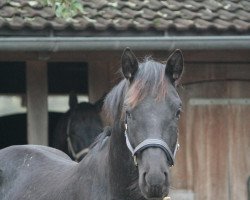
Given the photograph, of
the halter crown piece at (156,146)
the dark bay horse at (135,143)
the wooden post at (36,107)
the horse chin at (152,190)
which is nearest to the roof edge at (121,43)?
the wooden post at (36,107)

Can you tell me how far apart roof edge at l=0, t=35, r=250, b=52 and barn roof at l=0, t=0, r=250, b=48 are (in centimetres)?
11

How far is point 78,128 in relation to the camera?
1034cm

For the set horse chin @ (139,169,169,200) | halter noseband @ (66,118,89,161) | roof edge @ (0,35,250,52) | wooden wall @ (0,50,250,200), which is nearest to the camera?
horse chin @ (139,169,169,200)

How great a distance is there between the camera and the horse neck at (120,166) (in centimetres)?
573

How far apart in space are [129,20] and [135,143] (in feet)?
15.0

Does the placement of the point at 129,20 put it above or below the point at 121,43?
above

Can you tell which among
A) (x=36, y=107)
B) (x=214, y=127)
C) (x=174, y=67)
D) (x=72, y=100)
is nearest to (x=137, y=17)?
(x=72, y=100)

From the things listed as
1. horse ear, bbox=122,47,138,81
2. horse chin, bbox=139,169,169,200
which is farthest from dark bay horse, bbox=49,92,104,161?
horse chin, bbox=139,169,169,200

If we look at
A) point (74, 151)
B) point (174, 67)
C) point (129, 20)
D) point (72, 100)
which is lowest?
point (74, 151)

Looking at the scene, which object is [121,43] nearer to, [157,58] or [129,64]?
[157,58]

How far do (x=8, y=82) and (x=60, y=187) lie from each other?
15.7 ft

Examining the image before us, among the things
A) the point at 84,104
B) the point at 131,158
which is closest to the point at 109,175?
the point at 131,158

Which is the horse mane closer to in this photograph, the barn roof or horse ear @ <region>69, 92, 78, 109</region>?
the barn roof

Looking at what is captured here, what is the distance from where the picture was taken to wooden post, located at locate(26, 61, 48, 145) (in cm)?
1056
